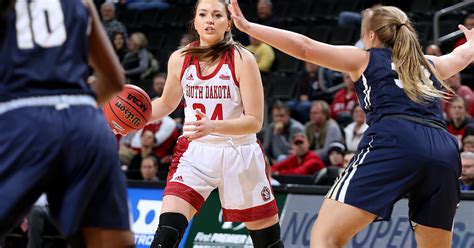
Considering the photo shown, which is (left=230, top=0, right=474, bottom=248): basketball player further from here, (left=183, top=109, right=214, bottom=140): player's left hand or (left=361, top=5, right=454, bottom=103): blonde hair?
(left=183, top=109, right=214, bottom=140): player's left hand

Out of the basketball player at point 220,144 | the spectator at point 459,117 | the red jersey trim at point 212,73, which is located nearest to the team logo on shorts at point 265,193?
the basketball player at point 220,144

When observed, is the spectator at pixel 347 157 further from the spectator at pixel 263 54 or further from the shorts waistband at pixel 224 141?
the shorts waistband at pixel 224 141

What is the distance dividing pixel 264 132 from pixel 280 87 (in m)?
1.61

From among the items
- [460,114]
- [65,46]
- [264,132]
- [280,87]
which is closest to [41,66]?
[65,46]

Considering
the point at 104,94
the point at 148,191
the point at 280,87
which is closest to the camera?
the point at 104,94

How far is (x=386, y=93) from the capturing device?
4809 millimetres

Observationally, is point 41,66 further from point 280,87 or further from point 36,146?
Result: point 280,87

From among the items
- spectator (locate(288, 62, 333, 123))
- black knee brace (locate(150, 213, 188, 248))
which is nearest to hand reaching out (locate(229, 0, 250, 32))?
black knee brace (locate(150, 213, 188, 248))

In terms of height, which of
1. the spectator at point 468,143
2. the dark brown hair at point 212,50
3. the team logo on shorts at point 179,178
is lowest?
the spectator at point 468,143

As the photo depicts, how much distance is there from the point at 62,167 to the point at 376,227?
4.94 metres

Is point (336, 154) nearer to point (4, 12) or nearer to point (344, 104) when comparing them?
point (344, 104)

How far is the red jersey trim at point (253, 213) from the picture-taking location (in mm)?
5758

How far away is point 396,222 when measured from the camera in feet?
24.8

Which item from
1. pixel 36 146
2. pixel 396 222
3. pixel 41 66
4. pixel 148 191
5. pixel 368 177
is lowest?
pixel 148 191
